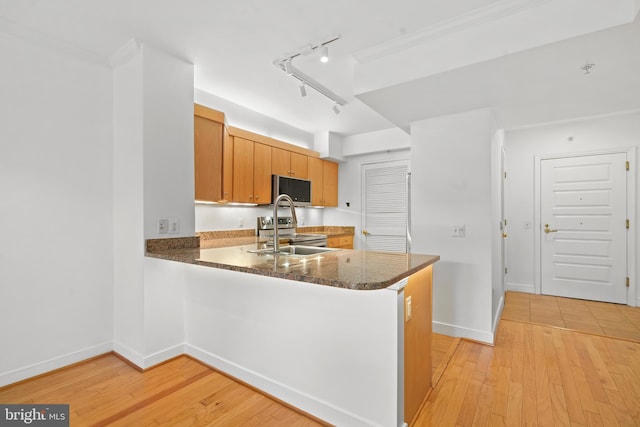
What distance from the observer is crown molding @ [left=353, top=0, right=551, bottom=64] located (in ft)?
6.46

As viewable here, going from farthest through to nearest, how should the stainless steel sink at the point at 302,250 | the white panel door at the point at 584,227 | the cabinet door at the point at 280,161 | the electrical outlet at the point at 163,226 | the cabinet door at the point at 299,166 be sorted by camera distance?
the cabinet door at the point at 299,166, the cabinet door at the point at 280,161, the white panel door at the point at 584,227, the stainless steel sink at the point at 302,250, the electrical outlet at the point at 163,226

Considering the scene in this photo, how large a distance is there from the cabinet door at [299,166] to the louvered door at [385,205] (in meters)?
1.21

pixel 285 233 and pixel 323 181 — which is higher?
pixel 323 181

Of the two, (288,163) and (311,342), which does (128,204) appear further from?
(288,163)

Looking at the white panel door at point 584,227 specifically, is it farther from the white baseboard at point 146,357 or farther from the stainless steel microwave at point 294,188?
the white baseboard at point 146,357

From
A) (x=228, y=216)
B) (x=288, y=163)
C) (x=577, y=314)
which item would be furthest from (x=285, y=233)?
(x=577, y=314)

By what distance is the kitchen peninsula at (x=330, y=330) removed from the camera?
1.54m

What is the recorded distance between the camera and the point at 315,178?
5.16 meters

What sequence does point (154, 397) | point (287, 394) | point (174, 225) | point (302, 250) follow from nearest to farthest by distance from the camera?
point (287, 394)
point (154, 397)
point (174, 225)
point (302, 250)

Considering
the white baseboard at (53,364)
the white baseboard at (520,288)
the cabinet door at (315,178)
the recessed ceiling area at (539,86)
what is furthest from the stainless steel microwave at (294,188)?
the white baseboard at (520,288)

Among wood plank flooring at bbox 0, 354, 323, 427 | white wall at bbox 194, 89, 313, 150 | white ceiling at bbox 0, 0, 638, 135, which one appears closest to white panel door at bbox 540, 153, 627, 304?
white ceiling at bbox 0, 0, 638, 135

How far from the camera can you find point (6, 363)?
2184mm

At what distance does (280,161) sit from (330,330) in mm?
3069

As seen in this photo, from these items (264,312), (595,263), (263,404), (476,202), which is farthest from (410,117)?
(595,263)
